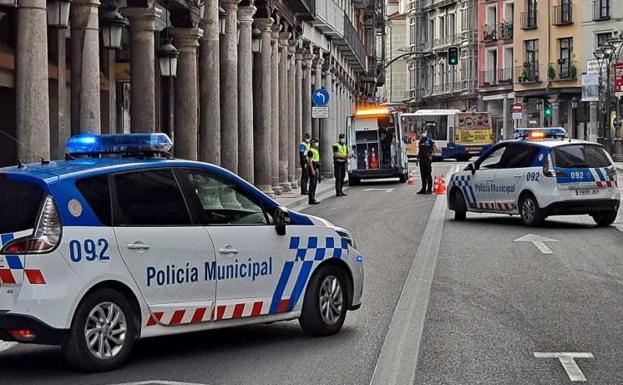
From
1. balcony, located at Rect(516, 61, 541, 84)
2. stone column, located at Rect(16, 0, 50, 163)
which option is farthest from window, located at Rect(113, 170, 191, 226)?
balcony, located at Rect(516, 61, 541, 84)

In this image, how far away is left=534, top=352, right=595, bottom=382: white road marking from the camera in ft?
27.3

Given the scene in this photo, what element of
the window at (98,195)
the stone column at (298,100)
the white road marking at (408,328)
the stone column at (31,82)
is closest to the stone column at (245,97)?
the stone column at (298,100)

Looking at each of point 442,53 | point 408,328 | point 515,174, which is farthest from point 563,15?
point 408,328

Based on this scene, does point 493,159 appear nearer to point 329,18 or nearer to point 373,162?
point 373,162

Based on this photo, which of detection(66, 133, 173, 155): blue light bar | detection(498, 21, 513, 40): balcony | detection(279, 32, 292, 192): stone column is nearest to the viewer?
detection(66, 133, 173, 155): blue light bar

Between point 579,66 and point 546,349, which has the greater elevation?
point 579,66

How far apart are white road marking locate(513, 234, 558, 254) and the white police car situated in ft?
5.38

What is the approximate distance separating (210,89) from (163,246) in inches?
Answer: 741

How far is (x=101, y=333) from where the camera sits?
8508mm

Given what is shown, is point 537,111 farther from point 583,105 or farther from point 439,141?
point 439,141

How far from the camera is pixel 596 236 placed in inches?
784

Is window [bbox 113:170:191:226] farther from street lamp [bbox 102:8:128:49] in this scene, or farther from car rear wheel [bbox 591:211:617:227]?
car rear wheel [bbox 591:211:617:227]

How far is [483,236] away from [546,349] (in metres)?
10.7

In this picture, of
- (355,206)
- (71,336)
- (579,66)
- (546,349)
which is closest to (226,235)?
(71,336)
